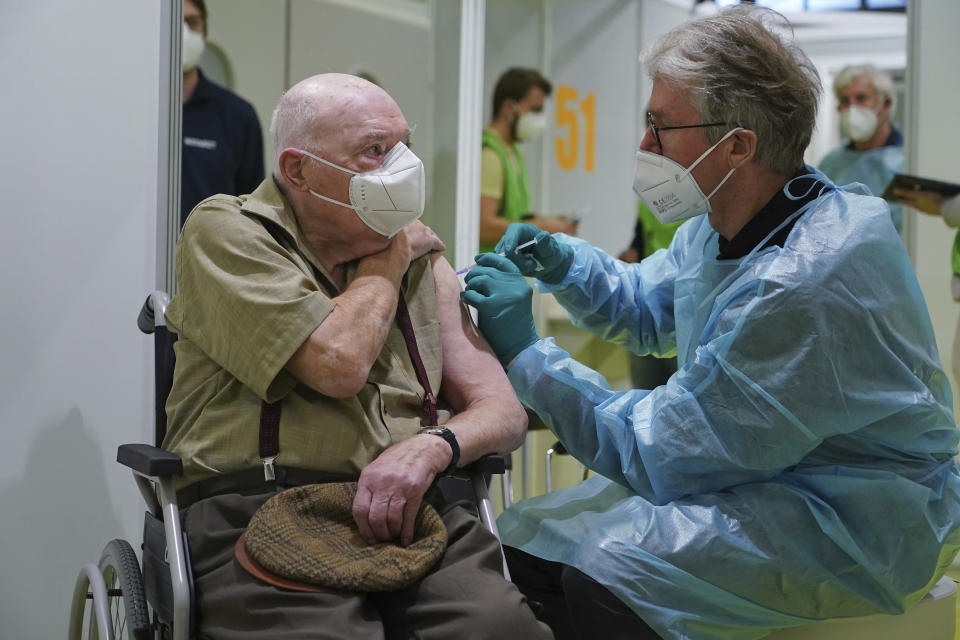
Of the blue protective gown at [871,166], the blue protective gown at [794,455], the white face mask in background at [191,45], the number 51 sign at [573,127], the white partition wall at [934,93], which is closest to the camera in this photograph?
the blue protective gown at [794,455]

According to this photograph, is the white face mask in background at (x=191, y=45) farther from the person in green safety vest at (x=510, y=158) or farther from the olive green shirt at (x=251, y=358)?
the olive green shirt at (x=251, y=358)

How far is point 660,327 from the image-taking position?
89.8 inches

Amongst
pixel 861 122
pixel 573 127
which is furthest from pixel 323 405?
pixel 573 127

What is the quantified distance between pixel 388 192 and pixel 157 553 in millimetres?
705

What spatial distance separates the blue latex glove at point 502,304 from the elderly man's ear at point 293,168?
36 centimetres

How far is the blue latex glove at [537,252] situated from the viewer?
2.12 metres

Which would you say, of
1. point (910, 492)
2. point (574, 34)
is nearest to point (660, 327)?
point (910, 492)

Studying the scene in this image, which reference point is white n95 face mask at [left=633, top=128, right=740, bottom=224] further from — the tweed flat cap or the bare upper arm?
the tweed flat cap

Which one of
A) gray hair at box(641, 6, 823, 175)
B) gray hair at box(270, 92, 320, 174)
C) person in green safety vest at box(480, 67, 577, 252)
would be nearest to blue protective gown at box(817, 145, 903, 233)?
person in green safety vest at box(480, 67, 577, 252)

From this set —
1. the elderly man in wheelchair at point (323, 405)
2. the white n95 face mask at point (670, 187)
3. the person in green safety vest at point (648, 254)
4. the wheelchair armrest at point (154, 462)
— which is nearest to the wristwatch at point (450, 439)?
the elderly man in wheelchair at point (323, 405)

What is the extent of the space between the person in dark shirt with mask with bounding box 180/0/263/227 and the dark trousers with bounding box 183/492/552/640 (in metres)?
2.15

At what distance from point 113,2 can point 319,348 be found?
1180mm

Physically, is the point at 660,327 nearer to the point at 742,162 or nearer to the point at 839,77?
the point at 742,162

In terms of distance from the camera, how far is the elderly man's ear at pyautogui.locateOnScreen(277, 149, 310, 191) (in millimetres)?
1802
